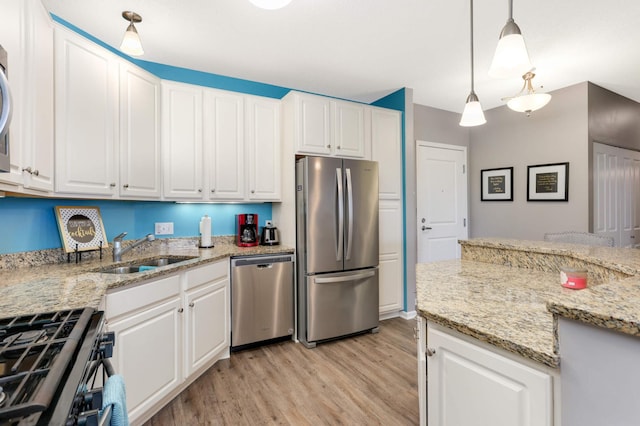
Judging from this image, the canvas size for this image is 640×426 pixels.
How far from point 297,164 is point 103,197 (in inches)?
60.4

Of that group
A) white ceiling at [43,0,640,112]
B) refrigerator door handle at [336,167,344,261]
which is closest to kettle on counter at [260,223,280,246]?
refrigerator door handle at [336,167,344,261]

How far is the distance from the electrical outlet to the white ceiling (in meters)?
1.47

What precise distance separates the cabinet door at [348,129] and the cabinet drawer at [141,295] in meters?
1.96

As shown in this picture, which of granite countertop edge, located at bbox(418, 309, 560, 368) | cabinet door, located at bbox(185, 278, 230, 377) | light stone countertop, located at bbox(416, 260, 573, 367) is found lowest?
cabinet door, located at bbox(185, 278, 230, 377)

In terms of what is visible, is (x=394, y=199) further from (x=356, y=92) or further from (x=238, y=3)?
(x=238, y=3)

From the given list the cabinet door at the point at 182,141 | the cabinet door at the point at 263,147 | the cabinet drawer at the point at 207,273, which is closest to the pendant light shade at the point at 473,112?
the cabinet door at the point at 263,147

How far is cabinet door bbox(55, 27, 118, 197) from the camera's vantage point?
1775 millimetres

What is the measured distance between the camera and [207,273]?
7.29ft

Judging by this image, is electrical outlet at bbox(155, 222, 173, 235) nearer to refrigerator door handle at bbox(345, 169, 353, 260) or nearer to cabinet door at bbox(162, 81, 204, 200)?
cabinet door at bbox(162, 81, 204, 200)

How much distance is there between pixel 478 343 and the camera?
96 centimetres

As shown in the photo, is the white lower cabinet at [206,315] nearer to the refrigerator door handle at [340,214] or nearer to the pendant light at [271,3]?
the refrigerator door handle at [340,214]

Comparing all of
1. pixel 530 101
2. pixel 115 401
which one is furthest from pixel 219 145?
pixel 530 101

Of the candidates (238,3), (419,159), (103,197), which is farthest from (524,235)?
(103,197)

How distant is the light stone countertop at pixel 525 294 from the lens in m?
0.71
